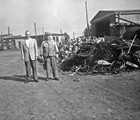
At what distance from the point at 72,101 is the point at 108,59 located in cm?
492

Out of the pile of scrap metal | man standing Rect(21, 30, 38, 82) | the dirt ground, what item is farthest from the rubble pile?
man standing Rect(21, 30, 38, 82)

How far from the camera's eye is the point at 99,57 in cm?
905

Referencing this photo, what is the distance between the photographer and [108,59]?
28.8 feet

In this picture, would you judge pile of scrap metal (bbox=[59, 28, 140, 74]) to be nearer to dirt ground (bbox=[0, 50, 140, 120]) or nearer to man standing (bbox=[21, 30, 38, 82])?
dirt ground (bbox=[0, 50, 140, 120])

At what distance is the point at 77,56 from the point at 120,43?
8.64 feet

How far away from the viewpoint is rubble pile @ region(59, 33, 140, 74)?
27.0ft

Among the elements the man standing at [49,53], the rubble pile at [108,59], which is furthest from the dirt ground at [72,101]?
the rubble pile at [108,59]

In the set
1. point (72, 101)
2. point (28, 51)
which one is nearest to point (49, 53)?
point (28, 51)

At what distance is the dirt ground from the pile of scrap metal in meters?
→ 1.82

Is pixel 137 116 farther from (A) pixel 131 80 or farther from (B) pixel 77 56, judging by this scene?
(B) pixel 77 56

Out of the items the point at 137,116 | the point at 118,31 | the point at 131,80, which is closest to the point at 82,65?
the point at 131,80

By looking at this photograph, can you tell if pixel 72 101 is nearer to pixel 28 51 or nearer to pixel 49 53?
pixel 49 53

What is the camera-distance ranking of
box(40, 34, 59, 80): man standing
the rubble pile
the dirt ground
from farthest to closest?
the rubble pile, box(40, 34, 59, 80): man standing, the dirt ground

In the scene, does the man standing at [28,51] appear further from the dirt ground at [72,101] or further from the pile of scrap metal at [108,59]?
the pile of scrap metal at [108,59]
